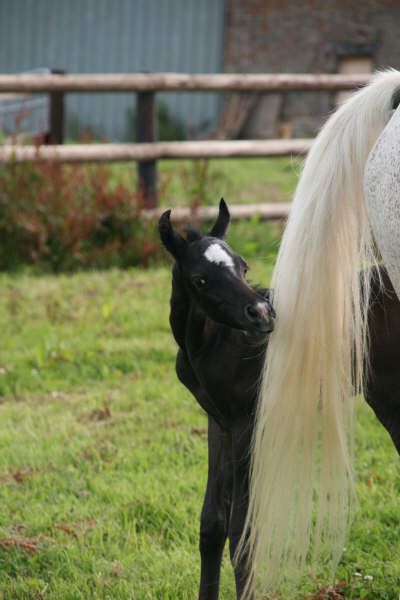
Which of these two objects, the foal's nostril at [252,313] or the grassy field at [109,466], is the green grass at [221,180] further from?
the foal's nostril at [252,313]

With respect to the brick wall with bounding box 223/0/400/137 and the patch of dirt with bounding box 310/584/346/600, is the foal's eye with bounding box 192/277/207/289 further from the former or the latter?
the brick wall with bounding box 223/0/400/137

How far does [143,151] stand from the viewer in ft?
27.5

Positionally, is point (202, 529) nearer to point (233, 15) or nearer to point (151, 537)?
point (151, 537)

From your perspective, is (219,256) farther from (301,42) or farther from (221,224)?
(301,42)

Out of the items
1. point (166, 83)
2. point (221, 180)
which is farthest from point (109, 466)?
point (221, 180)

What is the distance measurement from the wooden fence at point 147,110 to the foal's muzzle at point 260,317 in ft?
17.4

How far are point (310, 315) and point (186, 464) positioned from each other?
6.54 feet

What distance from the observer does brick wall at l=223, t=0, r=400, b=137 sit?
693 inches

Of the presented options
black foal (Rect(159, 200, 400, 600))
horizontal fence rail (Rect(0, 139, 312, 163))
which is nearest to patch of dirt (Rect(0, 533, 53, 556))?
black foal (Rect(159, 200, 400, 600))

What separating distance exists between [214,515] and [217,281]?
2.71ft

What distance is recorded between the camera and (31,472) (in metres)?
4.43

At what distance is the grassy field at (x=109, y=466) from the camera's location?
350cm

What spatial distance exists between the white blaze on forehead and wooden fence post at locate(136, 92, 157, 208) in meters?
5.76

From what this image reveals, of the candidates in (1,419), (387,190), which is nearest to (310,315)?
(387,190)
